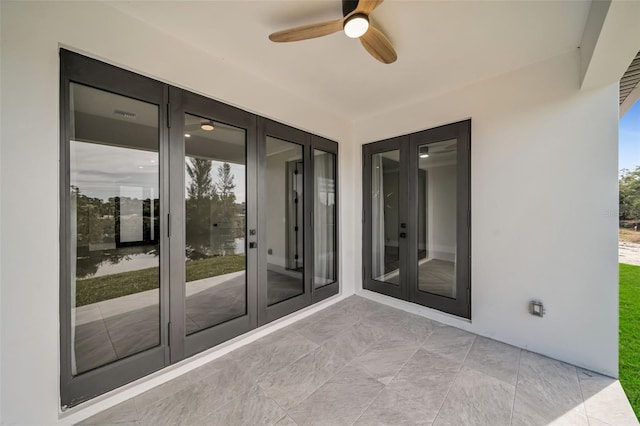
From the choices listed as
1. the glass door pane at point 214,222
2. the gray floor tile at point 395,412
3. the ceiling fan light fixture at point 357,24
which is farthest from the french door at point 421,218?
the glass door pane at point 214,222

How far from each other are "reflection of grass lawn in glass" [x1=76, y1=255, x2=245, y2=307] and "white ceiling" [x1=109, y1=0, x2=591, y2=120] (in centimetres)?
205

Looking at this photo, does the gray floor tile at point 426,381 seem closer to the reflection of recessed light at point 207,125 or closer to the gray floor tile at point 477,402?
the gray floor tile at point 477,402

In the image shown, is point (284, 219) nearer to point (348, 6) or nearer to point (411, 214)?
point (411, 214)

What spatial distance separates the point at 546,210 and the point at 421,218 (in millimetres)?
1259

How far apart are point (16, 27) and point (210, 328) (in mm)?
2548

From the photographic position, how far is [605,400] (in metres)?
1.76

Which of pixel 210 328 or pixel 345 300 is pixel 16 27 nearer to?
pixel 210 328

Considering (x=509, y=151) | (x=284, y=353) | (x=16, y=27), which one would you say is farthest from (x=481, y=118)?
(x=16, y=27)

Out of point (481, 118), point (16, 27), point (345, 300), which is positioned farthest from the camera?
point (345, 300)

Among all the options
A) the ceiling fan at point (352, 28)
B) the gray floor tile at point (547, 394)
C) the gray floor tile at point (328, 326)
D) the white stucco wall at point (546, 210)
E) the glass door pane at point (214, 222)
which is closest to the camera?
the ceiling fan at point (352, 28)

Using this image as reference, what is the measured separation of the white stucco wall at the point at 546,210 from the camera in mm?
2051

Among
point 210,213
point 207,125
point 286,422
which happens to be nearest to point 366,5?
point 207,125

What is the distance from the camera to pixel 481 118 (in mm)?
2688

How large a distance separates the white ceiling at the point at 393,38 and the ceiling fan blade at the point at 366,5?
1.04ft
